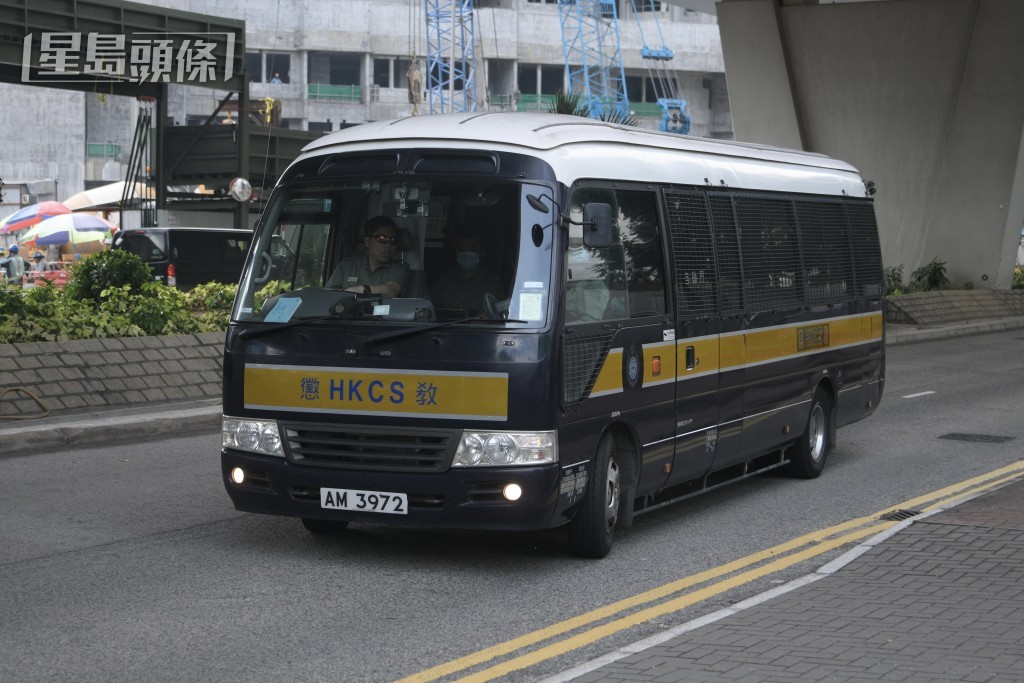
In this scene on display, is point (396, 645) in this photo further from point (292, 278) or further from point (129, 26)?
point (129, 26)

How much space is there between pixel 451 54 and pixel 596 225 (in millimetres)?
75139

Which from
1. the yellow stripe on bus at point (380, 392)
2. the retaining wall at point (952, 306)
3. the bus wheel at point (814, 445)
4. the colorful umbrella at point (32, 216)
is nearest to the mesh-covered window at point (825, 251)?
the bus wheel at point (814, 445)

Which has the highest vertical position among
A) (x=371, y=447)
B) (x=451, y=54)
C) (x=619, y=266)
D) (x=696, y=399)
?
(x=451, y=54)

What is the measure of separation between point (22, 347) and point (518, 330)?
26.3ft

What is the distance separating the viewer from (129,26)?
3347cm

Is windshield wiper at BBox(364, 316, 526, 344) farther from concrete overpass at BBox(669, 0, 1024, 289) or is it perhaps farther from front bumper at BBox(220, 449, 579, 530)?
concrete overpass at BBox(669, 0, 1024, 289)

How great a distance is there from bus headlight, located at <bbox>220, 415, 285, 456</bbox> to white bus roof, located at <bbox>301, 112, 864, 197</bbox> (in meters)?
1.62

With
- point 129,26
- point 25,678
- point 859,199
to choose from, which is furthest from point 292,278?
point 129,26

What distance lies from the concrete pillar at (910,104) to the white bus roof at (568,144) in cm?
2578

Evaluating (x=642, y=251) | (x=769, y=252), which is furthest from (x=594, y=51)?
(x=642, y=251)

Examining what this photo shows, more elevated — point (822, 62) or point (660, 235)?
point (822, 62)

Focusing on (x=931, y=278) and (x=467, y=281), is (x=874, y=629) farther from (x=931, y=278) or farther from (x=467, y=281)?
(x=931, y=278)

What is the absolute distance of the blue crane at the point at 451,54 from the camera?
81.5m

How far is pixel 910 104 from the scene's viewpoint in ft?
116
